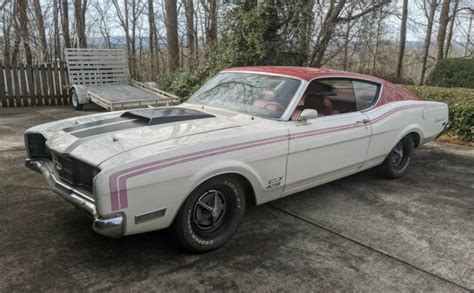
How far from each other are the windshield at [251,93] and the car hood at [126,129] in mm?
214

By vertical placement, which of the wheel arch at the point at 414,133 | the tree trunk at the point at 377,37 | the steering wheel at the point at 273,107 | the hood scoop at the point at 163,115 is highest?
the tree trunk at the point at 377,37

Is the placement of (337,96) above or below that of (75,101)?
above

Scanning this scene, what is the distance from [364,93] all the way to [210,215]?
8.67ft

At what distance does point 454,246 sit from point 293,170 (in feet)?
5.09

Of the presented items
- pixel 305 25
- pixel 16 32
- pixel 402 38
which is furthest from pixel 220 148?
pixel 402 38

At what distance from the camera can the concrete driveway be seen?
9.40ft

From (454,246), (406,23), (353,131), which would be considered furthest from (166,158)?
(406,23)

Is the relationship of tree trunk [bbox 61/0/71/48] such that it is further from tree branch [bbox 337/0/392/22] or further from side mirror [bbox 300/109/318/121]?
side mirror [bbox 300/109/318/121]

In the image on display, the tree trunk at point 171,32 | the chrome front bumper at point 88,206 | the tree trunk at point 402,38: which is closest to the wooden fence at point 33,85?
the tree trunk at point 171,32

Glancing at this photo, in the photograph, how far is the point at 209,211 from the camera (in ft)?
10.7

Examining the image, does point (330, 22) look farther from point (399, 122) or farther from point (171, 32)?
point (399, 122)

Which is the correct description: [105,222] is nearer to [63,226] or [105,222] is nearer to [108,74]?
[63,226]

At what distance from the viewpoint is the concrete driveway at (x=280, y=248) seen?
9.40 ft

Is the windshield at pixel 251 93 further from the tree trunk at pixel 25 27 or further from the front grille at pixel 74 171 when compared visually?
the tree trunk at pixel 25 27
